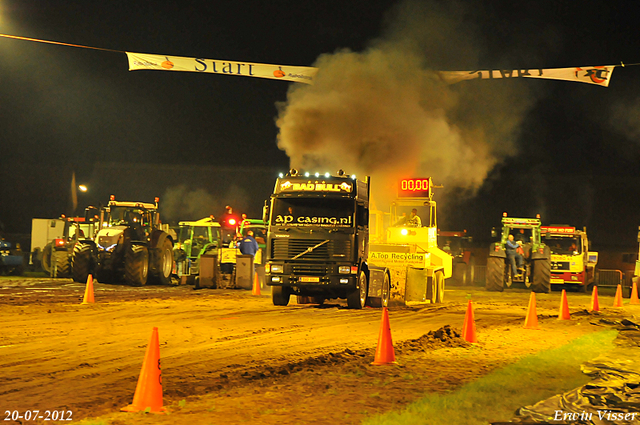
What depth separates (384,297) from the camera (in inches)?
683

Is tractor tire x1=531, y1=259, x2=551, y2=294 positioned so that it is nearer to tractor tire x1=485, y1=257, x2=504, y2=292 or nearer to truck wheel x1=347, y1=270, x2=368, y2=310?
tractor tire x1=485, y1=257, x2=504, y2=292

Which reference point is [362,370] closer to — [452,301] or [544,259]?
[452,301]

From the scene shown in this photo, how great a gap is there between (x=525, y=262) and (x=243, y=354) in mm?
19190

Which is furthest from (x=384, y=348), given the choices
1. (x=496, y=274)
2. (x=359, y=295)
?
(x=496, y=274)

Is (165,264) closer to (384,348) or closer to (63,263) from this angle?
(63,263)

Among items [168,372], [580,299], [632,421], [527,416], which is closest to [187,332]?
[168,372]

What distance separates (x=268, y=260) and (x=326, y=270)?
4.91 ft

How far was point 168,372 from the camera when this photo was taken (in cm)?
789

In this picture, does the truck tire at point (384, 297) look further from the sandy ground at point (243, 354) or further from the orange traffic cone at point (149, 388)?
the orange traffic cone at point (149, 388)

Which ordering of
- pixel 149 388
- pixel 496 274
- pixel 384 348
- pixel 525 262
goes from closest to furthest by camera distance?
pixel 149 388
pixel 384 348
pixel 496 274
pixel 525 262

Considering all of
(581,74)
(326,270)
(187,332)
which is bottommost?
(187,332)

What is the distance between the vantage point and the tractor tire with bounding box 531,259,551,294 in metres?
25.1

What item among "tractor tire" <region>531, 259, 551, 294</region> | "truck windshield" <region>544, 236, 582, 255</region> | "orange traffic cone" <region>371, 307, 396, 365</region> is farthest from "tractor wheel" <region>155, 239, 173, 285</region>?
"orange traffic cone" <region>371, 307, 396, 365</region>

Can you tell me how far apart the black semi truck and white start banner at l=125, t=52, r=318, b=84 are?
7.40 meters
